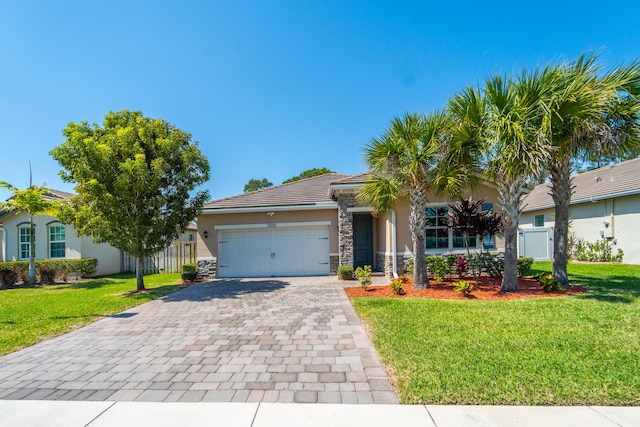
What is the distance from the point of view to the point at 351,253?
12.5 meters

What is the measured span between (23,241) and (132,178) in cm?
1219

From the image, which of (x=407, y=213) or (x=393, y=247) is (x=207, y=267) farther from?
(x=407, y=213)

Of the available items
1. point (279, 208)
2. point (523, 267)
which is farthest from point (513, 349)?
point (279, 208)

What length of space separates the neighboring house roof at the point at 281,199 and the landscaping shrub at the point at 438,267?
4541mm

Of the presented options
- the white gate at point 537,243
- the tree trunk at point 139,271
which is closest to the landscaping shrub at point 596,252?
the white gate at point 537,243

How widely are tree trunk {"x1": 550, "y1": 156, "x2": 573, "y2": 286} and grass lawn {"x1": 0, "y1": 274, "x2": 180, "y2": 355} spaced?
41.0 feet

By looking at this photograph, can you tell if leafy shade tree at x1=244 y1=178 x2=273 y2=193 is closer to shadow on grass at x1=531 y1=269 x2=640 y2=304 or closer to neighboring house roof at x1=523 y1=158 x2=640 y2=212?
neighboring house roof at x1=523 y1=158 x2=640 y2=212

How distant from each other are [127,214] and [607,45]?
14077mm

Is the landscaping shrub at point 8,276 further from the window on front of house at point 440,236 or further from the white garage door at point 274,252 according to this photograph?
the window on front of house at point 440,236

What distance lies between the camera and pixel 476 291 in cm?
852

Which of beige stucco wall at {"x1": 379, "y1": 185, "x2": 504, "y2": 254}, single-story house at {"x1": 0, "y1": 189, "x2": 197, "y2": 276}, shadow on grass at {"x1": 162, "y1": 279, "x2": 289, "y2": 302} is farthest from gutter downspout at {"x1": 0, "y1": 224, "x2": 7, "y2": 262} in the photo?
beige stucco wall at {"x1": 379, "y1": 185, "x2": 504, "y2": 254}

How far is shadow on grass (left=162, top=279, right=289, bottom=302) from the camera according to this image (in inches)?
359

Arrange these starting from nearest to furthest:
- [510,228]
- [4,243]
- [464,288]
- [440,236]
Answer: [464,288] → [510,228] → [440,236] → [4,243]

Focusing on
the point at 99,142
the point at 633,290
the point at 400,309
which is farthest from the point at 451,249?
the point at 99,142
